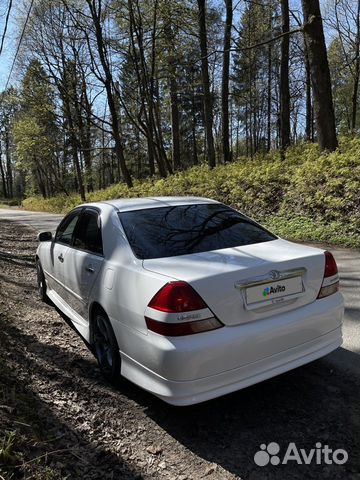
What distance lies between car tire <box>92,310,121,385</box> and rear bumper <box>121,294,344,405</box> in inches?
9.8

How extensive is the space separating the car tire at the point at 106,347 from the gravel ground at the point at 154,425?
0.14 m

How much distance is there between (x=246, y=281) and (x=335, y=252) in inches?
223

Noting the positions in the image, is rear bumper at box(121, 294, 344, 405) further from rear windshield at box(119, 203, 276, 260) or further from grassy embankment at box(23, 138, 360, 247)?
grassy embankment at box(23, 138, 360, 247)

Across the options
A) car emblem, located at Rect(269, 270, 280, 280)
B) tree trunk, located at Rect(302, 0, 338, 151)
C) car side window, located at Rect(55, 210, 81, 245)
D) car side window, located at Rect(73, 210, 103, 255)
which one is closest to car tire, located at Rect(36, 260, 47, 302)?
car side window, located at Rect(55, 210, 81, 245)

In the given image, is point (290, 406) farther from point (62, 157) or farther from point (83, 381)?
point (62, 157)

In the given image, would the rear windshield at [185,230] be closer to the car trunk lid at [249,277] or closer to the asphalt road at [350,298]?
the car trunk lid at [249,277]

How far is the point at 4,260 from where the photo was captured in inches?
388

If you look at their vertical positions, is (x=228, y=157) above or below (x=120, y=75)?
below

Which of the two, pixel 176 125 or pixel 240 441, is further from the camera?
pixel 176 125

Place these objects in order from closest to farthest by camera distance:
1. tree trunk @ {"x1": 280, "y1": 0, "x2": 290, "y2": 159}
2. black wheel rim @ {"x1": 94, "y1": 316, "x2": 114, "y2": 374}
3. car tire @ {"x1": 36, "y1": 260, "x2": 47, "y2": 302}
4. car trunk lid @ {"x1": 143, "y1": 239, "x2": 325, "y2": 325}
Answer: car trunk lid @ {"x1": 143, "y1": 239, "x2": 325, "y2": 325}, black wheel rim @ {"x1": 94, "y1": 316, "x2": 114, "y2": 374}, car tire @ {"x1": 36, "y1": 260, "x2": 47, "y2": 302}, tree trunk @ {"x1": 280, "y1": 0, "x2": 290, "y2": 159}

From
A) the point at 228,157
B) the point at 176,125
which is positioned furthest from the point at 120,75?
the point at 228,157

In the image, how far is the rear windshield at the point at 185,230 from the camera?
3641 millimetres

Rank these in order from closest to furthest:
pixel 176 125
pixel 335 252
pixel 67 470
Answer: pixel 67 470 → pixel 335 252 → pixel 176 125

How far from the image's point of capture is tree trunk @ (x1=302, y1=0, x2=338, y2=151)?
11688 mm
